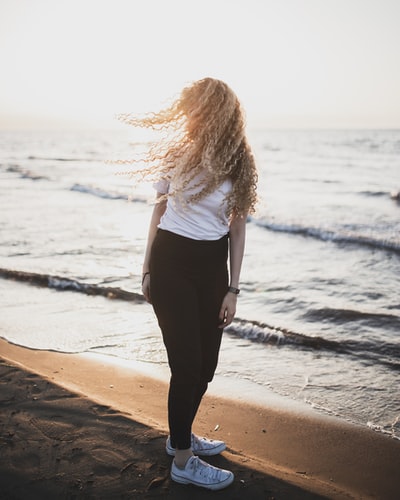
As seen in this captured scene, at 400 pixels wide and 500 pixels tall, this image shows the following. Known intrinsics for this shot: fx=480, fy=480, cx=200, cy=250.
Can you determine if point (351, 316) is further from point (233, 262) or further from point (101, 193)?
point (101, 193)

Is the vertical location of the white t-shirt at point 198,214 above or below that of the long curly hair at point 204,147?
below

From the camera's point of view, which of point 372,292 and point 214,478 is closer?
point 214,478

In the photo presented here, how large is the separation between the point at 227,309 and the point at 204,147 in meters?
0.90

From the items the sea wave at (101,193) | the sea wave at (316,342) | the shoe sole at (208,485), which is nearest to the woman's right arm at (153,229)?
the shoe sole at (208,485)

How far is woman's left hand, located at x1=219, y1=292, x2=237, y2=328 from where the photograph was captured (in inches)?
106

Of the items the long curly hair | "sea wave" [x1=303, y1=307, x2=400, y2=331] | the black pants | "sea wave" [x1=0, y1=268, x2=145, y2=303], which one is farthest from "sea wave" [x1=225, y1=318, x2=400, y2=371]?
the long curly hair

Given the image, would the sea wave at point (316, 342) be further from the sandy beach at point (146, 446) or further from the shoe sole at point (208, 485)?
the shoe sole at point (208, 485)

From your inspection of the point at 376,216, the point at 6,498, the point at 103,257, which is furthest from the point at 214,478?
the point at 376,216

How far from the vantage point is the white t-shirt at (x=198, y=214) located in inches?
100

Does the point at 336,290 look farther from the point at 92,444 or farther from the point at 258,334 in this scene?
the point at 92,444

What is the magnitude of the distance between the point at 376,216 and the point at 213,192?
45.2 feet

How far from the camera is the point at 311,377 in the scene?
4621 mm

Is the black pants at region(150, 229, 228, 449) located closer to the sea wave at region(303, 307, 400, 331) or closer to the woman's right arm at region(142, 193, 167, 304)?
the woman's right arm at region(142, 193, 167, 304)

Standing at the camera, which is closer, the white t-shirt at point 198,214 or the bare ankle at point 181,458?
the white t-shirt at point 198,214
